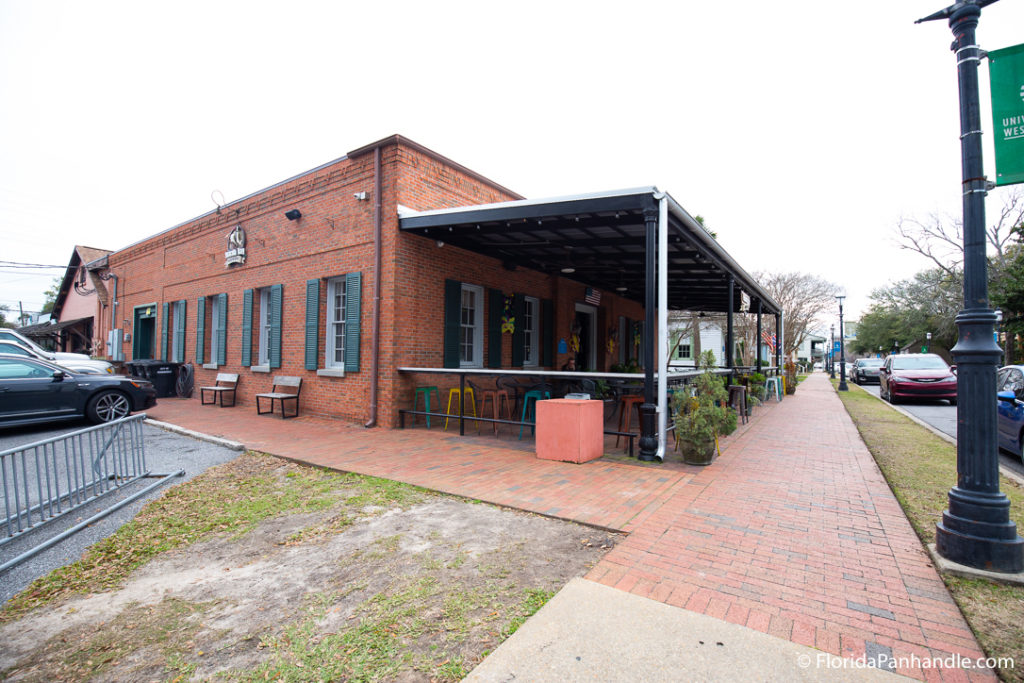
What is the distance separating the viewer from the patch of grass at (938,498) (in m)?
2.54

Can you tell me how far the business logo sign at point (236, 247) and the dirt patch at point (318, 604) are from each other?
972cm

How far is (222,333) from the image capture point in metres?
13.0

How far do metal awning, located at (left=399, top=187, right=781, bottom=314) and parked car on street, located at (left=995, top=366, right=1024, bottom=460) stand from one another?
4450mm

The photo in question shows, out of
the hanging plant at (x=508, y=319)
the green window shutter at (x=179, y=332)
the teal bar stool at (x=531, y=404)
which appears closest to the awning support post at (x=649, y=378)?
the teal bar stool at (x=531, y=404)

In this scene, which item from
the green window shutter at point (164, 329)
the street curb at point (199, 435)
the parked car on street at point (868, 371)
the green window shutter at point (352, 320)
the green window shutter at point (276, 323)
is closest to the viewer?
the street curb at point (199, 435)

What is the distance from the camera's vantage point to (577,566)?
133 inches

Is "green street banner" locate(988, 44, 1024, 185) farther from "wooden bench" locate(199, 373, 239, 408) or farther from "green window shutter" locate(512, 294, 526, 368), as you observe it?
"wooden bench" locate(199, 373, 239, 408)

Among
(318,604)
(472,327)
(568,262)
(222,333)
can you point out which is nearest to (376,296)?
(472,327)

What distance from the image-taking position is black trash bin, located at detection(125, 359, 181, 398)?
45.6 ft

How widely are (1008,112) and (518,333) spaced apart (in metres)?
A: 9.24

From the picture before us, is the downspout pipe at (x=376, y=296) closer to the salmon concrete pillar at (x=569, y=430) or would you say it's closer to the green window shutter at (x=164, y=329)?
the salmon concrete pillar at (x=569, y=430)

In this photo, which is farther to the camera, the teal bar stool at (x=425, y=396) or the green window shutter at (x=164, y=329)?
the green window shutter at (x=164, y=329)

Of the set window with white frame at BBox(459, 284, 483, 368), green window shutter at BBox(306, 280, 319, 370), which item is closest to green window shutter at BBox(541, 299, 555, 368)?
window with white frame at BBox(459, 284, 483, 368)

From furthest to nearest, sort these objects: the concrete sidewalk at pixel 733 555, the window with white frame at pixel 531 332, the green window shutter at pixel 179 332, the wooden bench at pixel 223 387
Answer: the green window shutter at pixel 179 332
the window with white frame at pixel 531 332
the wooden bench at pixel 223 387
the concrete sidewalk at pixel 733 555
